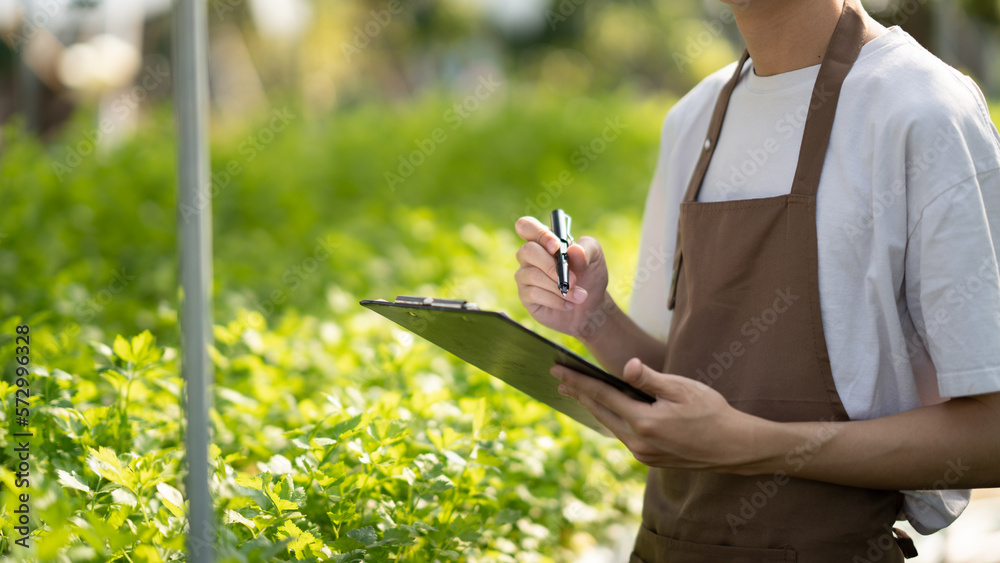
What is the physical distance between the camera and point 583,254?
154 centimetres

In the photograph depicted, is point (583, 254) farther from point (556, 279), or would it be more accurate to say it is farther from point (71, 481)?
point (71, 481)

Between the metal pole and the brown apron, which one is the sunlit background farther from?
the metal pole

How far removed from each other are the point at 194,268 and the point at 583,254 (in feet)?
2.36

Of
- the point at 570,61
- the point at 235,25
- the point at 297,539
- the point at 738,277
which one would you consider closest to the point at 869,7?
the point at 738,277

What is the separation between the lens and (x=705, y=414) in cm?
122

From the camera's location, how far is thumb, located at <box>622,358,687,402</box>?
1203mm

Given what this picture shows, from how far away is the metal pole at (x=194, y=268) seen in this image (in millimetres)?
1102

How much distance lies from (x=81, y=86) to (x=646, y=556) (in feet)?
A: 41.7

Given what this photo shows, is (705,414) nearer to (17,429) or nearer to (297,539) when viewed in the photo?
(297,539)
